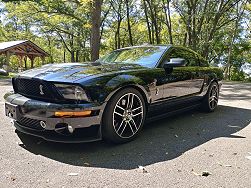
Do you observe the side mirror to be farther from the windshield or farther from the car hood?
the car hood

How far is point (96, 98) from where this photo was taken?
3.17 metres

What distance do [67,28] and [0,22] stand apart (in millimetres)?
19432

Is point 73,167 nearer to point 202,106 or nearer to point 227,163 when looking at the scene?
point 227,163

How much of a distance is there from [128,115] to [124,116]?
7 centimetres

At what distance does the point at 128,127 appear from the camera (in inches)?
143

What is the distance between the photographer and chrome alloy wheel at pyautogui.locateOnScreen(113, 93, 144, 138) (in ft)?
11.4

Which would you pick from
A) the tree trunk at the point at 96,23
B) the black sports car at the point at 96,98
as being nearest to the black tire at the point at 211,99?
the black sports car at the point at 96,98

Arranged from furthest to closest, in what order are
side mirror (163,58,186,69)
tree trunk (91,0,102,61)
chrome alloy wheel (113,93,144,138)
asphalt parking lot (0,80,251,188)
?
tree trunk (91,0,102,61)
side mirror (163,58,186,69)
chrome alloy wheel (113,93,144,138)
asphalt parking lot (0,80,251,188)

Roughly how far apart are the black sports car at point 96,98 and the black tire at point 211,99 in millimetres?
1279

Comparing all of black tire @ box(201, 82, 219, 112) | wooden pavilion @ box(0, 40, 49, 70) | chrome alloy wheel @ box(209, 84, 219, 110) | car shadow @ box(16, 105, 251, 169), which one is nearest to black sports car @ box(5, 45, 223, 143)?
car shadow @ box(16, 105, 251, 169)

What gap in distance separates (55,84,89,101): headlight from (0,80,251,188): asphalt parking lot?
0.66 metres

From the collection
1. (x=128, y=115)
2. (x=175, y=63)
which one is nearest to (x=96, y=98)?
(x=128, y=115)

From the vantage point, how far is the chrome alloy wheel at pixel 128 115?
11.4 ft

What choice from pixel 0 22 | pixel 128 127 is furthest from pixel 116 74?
pixel 0 22
